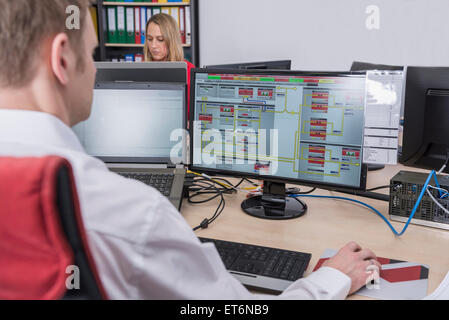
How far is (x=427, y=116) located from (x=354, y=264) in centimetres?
82

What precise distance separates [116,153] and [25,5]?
0.92m

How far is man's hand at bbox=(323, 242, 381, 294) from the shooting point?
873mm

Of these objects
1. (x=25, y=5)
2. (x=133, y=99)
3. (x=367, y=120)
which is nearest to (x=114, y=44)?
(x=133, y=99)

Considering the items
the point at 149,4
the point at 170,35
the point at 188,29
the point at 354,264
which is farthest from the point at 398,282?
the point at 149,4

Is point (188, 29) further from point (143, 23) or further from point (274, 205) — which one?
point (274, 205)

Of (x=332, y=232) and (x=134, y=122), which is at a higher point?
(x=134, y=122)

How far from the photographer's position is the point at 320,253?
104 cm

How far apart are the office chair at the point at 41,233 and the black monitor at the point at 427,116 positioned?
136cm

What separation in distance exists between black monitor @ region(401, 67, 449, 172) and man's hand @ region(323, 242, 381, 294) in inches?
28.6

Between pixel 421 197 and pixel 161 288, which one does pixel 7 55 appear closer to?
pixel 161 288

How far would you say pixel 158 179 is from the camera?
4.51 feet
